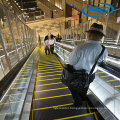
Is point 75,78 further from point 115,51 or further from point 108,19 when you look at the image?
point 115,51

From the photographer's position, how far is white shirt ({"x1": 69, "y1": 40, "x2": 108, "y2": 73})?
122 cm

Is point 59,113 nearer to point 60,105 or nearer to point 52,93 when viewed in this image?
point 60,105

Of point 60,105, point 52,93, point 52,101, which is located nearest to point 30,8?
point 52,93

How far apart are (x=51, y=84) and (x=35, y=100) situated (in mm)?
784

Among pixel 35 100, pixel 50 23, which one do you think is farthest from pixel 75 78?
pixel 50 23

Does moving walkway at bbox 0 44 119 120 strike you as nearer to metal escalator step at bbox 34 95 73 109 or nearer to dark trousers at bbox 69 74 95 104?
metal escalator step at bbox 34 95 73 109

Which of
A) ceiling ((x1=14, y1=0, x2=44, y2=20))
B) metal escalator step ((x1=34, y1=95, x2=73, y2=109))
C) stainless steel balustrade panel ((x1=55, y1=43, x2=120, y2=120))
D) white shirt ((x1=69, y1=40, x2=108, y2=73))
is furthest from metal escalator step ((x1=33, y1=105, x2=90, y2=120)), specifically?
ceiling ((x1=14, y1=0, x2=44, y2=20))

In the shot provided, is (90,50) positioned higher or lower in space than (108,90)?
higher

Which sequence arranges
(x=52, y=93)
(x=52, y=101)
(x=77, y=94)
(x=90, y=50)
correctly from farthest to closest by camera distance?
(x=52, y=93)
(x=52, y=101)
(x=77, y=94)
(x=90, y=50)

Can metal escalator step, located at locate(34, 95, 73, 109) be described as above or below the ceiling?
below

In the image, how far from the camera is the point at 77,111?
1775 millimetres

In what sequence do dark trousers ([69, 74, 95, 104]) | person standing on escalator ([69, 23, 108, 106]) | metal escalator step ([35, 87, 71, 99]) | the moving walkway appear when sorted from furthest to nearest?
metal escalator step ([35, 87, 71, 99]) → dark trousers ([69, 74, 95, 104]) → the moving walkway → person standing on escalator ([69, 23, 108, 106])

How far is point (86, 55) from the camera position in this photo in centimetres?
125

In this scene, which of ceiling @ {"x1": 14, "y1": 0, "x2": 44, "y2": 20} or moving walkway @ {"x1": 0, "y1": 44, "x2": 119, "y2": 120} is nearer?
moving walkway @ {"x1": 0, "y1": 44, "x2": 119, "y2": 120}
